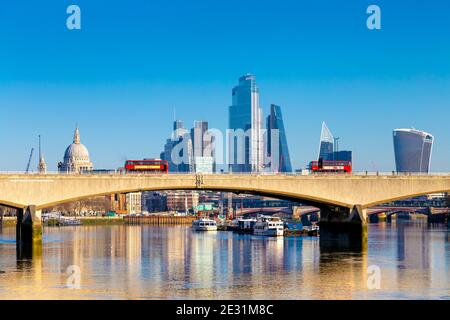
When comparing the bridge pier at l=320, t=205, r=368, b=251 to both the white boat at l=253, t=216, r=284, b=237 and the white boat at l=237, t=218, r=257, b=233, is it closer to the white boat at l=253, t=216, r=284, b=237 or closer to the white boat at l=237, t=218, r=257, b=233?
the white boat at l=253, t=216, r=284, b=237

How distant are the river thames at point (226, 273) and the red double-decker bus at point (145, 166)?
13.3 meters

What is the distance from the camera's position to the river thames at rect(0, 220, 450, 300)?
49.6 m

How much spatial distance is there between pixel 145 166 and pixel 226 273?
4075 centimetres

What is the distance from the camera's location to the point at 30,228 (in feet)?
293

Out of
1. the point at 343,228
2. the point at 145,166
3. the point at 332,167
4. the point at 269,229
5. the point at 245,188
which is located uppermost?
the point at 145,166

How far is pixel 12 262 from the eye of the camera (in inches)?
2731

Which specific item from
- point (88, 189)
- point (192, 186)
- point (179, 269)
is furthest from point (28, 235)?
point (179, 269)

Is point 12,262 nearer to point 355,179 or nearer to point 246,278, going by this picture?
point 246,278

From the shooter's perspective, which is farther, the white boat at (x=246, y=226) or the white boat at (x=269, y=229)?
the white boat at (x=246, y=226)

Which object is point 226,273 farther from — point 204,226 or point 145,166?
point 204,226

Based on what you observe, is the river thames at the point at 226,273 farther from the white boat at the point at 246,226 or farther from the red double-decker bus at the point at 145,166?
the white boat at the point at 246,226

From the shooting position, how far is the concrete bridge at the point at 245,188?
91.2 m

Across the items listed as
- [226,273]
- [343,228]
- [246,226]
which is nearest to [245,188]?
[343,228]

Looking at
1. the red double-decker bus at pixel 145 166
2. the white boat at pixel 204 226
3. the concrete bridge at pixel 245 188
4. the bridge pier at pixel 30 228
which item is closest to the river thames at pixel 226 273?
the bridge pier at pixel 30 228
